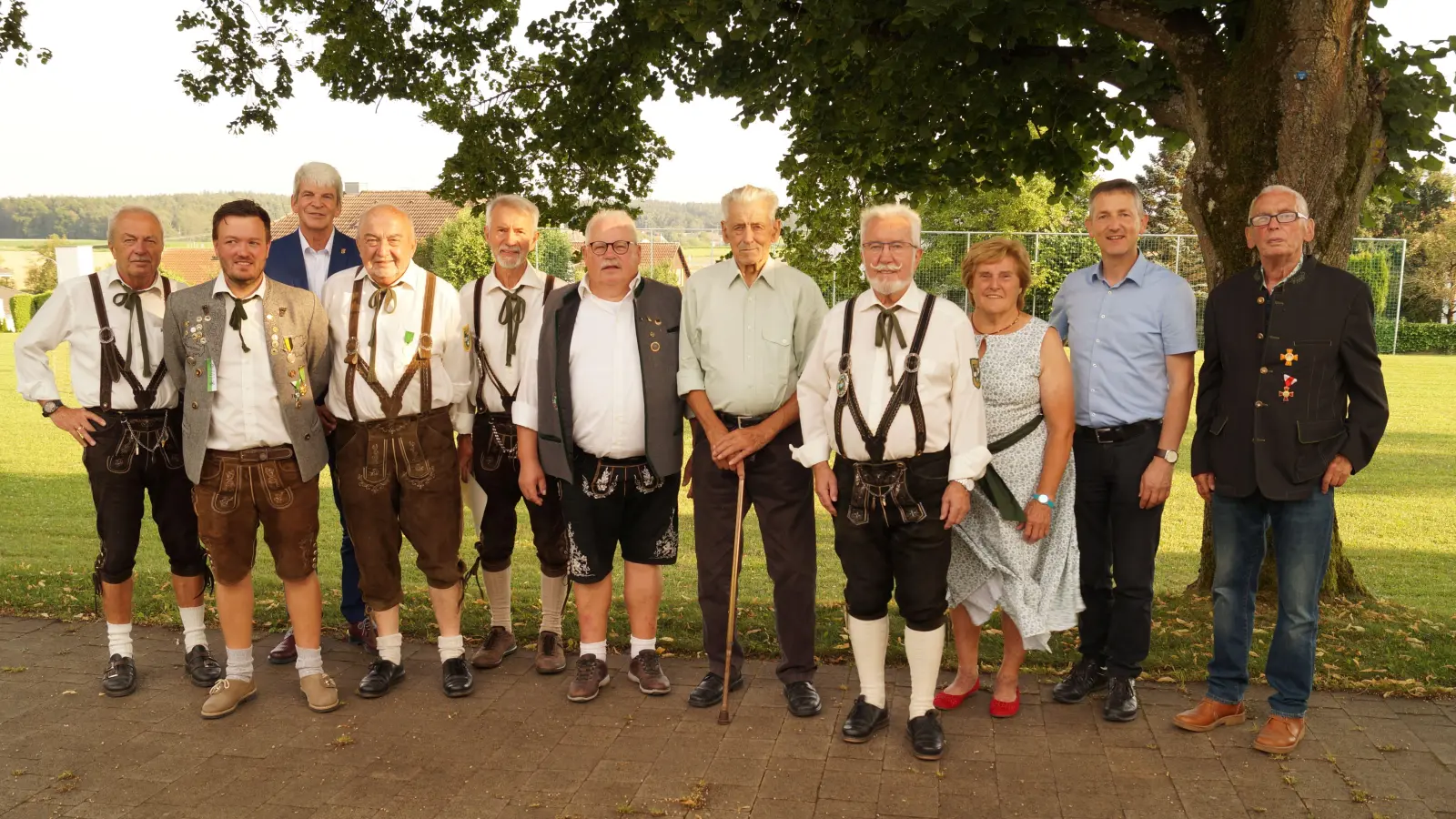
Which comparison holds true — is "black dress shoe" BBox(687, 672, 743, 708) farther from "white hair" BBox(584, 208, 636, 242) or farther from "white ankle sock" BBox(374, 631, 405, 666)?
"white hair" BBox(584, 208, 636, 242)

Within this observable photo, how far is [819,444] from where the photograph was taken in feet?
15.0

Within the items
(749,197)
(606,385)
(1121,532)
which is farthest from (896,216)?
(1121,532)

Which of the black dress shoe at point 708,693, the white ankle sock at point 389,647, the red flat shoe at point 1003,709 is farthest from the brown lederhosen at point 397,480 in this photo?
the red flat shoe at point 1003,709

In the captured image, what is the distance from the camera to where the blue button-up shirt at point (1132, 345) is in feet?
15.4

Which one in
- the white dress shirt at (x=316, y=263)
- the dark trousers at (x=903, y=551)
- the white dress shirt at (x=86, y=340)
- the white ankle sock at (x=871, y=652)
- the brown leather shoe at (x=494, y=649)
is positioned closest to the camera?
the dark trousers at (x=903, y=551)

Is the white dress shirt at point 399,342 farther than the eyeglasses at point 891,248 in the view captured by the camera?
Yes

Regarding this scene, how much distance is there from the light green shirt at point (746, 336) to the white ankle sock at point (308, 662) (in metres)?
1.99

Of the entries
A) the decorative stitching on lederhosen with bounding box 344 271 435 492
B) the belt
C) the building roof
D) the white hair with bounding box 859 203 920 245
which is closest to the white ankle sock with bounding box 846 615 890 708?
the belt

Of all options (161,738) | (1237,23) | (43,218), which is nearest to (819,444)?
(161,738)

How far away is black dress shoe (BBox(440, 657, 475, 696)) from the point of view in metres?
5.14

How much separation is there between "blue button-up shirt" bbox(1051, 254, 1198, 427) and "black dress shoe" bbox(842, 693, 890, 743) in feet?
4.73

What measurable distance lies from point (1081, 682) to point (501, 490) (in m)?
2.76

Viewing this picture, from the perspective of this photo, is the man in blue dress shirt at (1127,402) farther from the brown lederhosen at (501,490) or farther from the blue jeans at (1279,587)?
the brown lederhosen at (501,490)

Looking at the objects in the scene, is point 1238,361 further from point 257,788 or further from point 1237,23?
point 257,788
